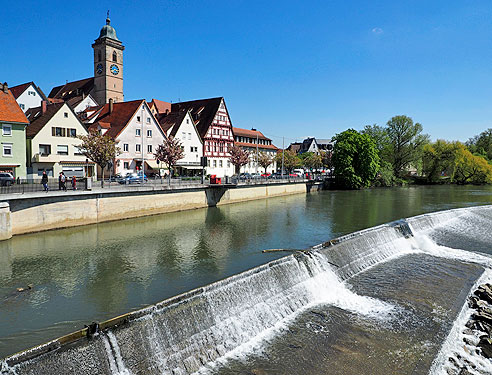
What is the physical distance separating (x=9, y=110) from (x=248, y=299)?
105 ft

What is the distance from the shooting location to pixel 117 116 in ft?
164

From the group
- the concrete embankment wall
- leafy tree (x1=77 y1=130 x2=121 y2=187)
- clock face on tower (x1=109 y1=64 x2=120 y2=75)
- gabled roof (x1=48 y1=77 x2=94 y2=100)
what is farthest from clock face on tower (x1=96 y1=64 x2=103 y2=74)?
the concrete embankment wall

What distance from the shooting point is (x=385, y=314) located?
520 inches

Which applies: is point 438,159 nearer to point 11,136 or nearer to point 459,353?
point 459,353

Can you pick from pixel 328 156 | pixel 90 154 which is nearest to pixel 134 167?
pixel 90 154

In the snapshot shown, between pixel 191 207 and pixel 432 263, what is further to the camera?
pixel 191 207

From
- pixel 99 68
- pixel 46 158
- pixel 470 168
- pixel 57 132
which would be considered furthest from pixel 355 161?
pixel 46 158

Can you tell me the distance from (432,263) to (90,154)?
3060cm

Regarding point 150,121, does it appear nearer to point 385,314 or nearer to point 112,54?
point 112,54

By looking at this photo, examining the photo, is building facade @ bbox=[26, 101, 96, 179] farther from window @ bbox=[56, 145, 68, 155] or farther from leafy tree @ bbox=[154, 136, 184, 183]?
leafy tree @ bbox=[154, 136, 184, 183]

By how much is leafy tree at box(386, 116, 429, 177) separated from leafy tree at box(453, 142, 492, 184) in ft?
24.6

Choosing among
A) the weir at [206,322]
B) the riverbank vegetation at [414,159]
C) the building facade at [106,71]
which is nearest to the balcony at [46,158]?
the building facade at [106,71]

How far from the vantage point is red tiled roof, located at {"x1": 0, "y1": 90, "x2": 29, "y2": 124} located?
1282 inches

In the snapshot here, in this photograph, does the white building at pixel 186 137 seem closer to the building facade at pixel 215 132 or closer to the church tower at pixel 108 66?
the building facade at pixel 215 132
